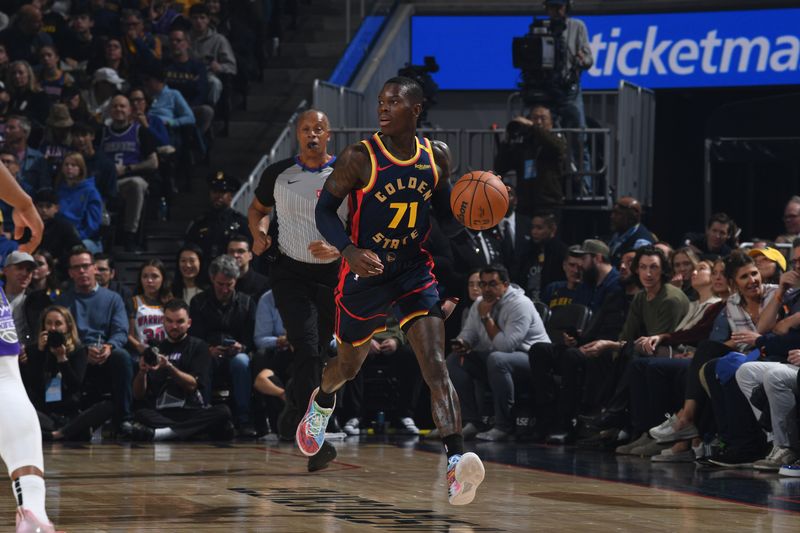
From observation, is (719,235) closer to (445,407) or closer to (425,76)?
(425,76)

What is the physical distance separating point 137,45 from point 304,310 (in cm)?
959

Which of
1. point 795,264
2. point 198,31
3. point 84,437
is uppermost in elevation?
point 198,31

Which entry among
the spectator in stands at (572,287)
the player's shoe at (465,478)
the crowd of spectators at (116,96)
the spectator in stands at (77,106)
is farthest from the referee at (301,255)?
the spectator in stands at (77,106)

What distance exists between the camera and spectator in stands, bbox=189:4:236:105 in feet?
60.8

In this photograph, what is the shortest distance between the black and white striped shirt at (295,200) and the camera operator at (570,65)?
6144mm

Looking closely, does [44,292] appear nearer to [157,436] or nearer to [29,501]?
[157,436]

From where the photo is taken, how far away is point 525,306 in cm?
1255

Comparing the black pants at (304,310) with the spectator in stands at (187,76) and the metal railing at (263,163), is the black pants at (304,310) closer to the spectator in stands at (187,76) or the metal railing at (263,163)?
the metal railing at (263,163)

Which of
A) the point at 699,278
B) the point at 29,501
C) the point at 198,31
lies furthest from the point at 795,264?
the point at 198,31

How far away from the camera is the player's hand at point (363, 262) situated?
7.38 metres

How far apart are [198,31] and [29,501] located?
14053mm

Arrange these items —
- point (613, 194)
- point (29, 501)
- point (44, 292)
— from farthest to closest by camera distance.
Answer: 1. point (613, 194)
2. point (44, 292)
3. point (29, 501)

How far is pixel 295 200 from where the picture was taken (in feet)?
31.2

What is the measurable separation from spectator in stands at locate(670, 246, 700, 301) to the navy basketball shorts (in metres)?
4.69
